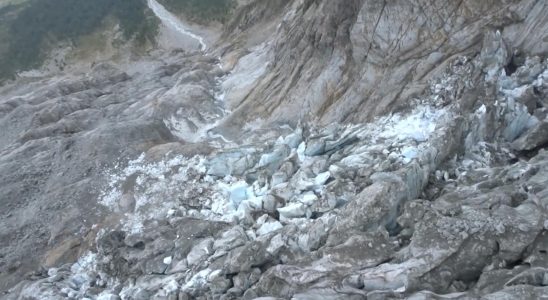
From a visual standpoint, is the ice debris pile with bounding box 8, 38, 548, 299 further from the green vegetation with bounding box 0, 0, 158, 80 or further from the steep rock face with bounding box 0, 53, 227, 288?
the green vegetation with bounding box 0, 0, 158, 80

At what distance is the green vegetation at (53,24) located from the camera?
79.4 metres

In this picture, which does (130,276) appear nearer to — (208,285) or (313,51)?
(208,285)

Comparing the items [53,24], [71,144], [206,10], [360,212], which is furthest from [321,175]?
[53,24]

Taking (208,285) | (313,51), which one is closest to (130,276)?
(208,285)

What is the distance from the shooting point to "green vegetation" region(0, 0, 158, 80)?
3125 inches

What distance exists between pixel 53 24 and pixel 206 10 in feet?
85.6

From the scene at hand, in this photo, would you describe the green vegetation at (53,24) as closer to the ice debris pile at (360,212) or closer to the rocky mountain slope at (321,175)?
the rocky mountain slope at (321,175)

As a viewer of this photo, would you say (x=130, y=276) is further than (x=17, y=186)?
No

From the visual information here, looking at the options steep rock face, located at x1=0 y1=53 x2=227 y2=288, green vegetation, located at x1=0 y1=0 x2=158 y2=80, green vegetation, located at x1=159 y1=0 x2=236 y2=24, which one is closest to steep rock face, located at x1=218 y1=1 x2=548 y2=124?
steep rock face, located at x1=0 y1=53 x2=227 y2=288

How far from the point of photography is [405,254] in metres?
15.7

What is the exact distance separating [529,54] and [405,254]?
13.8 m

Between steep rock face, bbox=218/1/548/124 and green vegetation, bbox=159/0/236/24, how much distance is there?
44.9 m

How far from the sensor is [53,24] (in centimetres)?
8450

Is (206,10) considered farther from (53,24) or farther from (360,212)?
(360,212)
